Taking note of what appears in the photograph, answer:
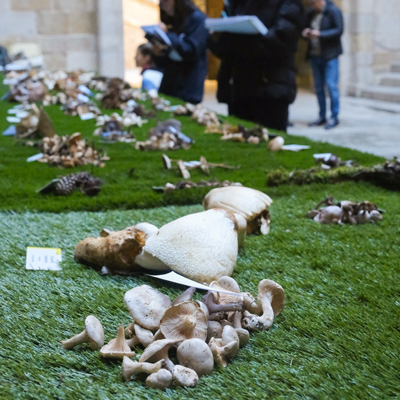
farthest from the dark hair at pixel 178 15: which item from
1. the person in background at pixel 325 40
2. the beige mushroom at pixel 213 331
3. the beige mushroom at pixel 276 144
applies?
the beige mushroom at pixel 213 331

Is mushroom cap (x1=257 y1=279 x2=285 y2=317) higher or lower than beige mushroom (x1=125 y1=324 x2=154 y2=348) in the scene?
higher

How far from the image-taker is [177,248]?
126cm

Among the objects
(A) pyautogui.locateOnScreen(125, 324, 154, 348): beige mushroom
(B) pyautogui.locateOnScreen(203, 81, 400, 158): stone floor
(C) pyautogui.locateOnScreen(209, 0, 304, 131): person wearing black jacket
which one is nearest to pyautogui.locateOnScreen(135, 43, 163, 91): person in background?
(C) pyautogui.locateOnScreen(209, 0, 304, 131): person wearing black jacket

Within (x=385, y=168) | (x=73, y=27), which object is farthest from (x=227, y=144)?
(x=73, y=27)

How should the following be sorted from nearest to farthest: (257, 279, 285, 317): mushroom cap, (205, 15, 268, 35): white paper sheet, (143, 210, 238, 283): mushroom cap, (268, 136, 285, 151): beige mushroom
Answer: (257, 279, 285, 317): mushroom cap, (143, 210, 238, 283): mushroom cap, (268, 136, 285, 151): beige mushroom, (205, 15, 268, 35): white paper sheet

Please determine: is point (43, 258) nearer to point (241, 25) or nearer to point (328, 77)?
point (241, 25)

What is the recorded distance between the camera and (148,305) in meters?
1.03

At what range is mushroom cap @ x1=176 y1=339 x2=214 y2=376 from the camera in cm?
89

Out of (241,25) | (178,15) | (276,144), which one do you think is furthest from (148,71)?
(276,144)

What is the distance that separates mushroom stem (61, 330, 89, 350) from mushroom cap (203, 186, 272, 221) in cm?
66

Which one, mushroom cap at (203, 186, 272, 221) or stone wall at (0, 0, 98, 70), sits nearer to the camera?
mushroom cap at (203, 186, 272, 221)

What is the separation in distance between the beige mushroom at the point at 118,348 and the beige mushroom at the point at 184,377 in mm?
101

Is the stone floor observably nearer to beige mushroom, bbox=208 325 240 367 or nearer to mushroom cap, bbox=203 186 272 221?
mushroom cap, bbox=203 186 272 221

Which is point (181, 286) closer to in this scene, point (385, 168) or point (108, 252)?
point (108, 252)
